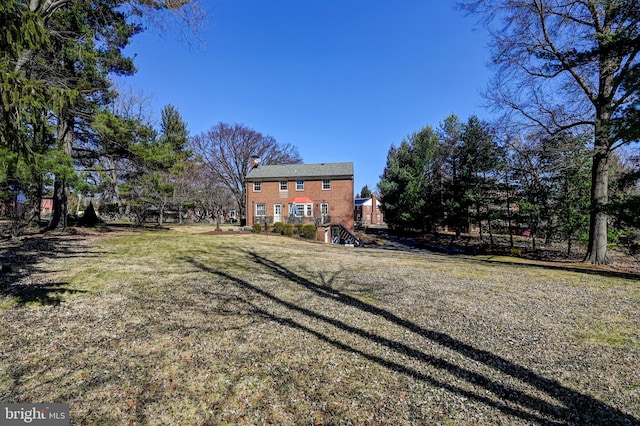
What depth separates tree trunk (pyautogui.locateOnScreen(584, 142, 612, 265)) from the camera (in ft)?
37.6

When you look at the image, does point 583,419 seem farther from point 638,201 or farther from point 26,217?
point 26,217

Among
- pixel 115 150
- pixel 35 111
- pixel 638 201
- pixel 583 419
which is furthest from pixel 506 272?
pixel 115 150

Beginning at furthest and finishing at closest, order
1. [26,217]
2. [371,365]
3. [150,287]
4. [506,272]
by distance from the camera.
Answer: [26,217]
[506,272]
[150,287]
[371,365]

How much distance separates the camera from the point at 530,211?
17.9m

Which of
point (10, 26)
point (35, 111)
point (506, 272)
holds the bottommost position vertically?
point (506, 272)

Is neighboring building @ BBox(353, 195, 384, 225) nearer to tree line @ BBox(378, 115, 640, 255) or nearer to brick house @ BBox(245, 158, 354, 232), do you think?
tree line @ BBox(378, 115, 640, 255)

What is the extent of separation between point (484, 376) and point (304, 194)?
24989 mm

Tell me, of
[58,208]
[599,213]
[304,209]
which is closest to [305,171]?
[304,209]

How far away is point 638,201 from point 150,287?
1376 centimetres

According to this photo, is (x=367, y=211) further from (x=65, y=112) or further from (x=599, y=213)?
(x=65, y=112)

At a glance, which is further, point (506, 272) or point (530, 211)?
point (530, 211)

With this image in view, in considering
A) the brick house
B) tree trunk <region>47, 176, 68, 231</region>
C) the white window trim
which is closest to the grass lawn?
tree trunk <region>47, 176, 68, 231</region>

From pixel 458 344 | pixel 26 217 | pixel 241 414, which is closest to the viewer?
pixel 241 414

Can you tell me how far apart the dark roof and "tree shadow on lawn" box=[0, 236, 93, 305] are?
19310mm
